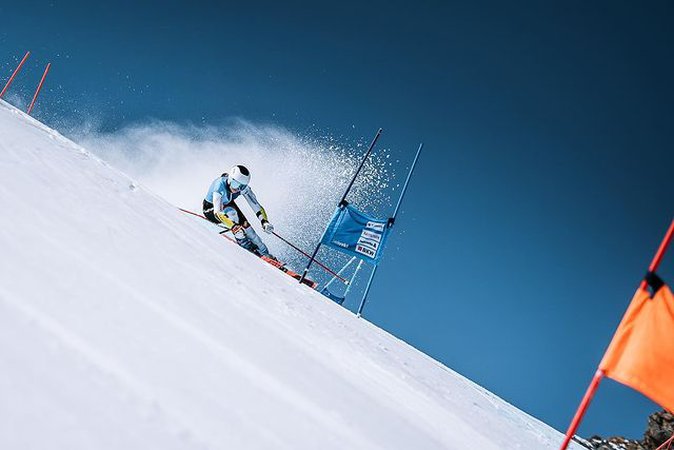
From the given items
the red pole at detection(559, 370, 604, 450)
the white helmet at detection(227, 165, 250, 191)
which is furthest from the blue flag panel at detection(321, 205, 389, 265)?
the red pole at detection(559, 370, 604, 450)

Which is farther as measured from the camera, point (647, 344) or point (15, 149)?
point (15, 149)

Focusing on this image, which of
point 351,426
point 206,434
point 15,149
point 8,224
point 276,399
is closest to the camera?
point 206,434

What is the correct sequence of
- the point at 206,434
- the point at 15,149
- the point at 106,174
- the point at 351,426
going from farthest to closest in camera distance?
1. the point at 106,174
2. the point at 15,149
3. the point at 351,426
4. the point at 206,434

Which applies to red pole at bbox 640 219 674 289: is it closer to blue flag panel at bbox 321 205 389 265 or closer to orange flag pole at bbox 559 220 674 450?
orange flag pole at bbox 559 220 674 450

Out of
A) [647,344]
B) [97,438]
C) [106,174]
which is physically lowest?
[97,438]

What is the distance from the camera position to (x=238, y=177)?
9094 mm

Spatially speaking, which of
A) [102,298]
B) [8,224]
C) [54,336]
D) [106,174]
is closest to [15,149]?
[106,174]

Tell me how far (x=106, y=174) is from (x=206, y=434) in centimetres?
397

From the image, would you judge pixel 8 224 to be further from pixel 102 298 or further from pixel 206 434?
pixel 206 434

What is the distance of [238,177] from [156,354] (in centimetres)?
813

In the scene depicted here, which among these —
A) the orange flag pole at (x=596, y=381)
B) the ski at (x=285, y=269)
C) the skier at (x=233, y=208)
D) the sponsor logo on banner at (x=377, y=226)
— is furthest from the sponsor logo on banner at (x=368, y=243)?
the orange flag pole at (x=596, y=381)

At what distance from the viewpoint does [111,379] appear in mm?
1033

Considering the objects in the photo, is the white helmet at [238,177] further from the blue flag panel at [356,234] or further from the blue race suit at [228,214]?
the blue flag panel at [356,234]

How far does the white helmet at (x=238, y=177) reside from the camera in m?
9.06
